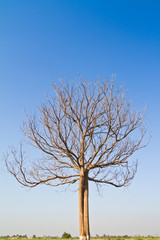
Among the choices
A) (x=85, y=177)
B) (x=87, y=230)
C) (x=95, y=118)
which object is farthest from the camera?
(x=95, y=118)

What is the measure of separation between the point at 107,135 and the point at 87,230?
13.2ft

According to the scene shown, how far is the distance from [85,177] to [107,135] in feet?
6.90

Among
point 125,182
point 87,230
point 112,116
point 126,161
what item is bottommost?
point 87,230

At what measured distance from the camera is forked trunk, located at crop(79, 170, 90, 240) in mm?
9148

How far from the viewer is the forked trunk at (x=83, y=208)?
360 inches

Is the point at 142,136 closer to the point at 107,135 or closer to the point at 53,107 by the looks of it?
the point at 107,135

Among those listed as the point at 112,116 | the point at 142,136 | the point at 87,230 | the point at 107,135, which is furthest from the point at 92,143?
the point at 87,230

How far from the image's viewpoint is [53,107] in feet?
36.6

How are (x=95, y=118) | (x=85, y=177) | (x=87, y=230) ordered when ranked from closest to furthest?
(x=87, y=230) < (x=85, y=177) < (x=95, y=118)

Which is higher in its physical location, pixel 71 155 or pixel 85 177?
pixel 71 155

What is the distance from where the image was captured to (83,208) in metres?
9.73

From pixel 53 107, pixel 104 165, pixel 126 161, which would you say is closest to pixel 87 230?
pixel 104 165

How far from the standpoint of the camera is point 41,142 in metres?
11.0

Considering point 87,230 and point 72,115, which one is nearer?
point 87,230
